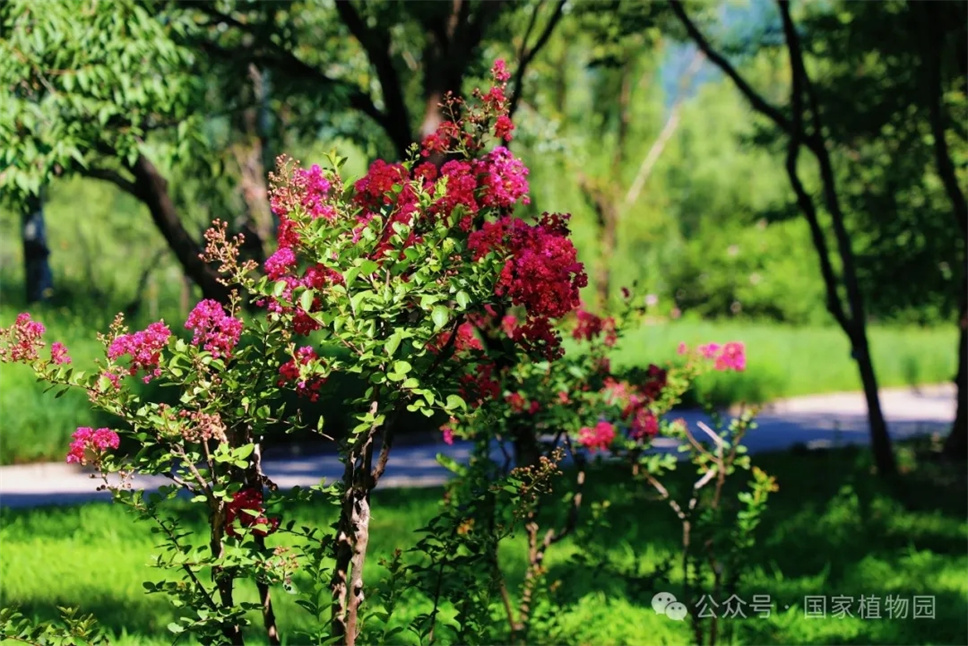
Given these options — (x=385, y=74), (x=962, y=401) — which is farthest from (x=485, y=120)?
(x=962, y=401)

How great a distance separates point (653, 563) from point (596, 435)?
6.46 ft

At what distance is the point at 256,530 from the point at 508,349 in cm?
92

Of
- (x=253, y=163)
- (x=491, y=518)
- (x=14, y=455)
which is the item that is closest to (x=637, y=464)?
(x=491, y=518)

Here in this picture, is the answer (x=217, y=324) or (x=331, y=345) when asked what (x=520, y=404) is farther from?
(x=217, y=324)

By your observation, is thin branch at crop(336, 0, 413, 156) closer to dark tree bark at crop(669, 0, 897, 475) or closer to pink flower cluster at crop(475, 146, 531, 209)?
dark tree bark at crop(669, 0, 897, 475)

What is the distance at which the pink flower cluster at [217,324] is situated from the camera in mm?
2941

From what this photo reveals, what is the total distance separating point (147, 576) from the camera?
19.4 ft

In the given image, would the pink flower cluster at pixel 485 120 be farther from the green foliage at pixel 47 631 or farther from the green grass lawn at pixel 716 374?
the green grass lawn at pixel 716 374

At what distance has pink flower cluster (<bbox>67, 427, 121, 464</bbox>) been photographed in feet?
9.83

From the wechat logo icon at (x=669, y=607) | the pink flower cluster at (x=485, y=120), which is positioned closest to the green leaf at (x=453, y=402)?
the pink flower cluster at (x=485, y=120)

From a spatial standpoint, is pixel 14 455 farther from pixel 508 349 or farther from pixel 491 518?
pixel 508 349

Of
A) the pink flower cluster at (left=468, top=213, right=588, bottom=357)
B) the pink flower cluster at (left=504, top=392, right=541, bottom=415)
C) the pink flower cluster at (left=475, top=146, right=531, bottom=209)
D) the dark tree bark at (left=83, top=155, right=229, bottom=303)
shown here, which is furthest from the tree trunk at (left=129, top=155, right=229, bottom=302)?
the pink flower cluster at (left=468, top=213, right=588, bottom=357)

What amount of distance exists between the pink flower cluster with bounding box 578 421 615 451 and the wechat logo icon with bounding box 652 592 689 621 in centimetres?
112

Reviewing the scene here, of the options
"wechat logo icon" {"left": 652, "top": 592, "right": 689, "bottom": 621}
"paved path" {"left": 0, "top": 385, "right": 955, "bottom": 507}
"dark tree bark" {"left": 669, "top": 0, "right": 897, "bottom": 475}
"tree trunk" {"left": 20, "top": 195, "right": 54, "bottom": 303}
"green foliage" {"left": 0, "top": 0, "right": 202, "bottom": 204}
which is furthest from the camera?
"tree trunk" {"left": 20, "top": 195, "right": 54, "bottom": 303}
